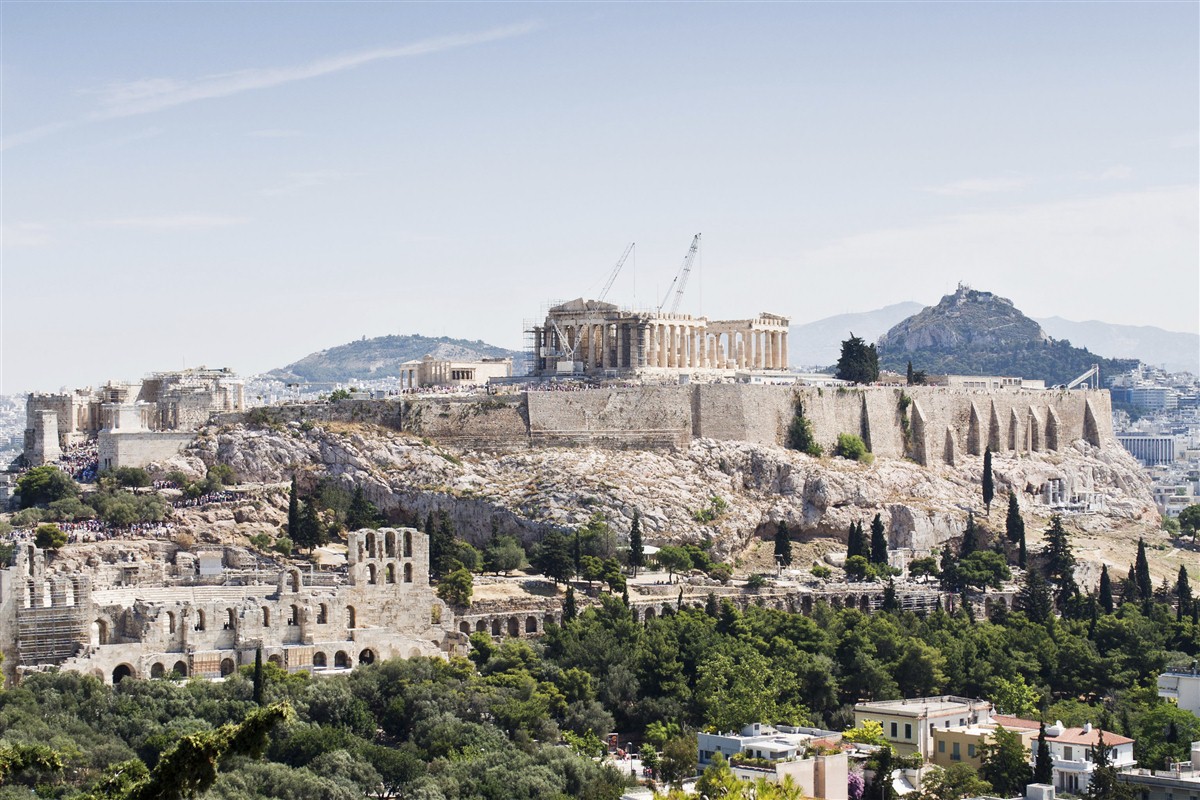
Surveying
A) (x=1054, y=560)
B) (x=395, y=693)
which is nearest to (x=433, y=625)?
(x=395, y=693)

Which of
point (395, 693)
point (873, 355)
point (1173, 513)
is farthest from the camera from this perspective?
point (1173, 513)

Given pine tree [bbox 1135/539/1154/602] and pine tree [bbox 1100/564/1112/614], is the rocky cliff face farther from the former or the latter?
Answer: pine tree [bbox 1100/564/1112/614]

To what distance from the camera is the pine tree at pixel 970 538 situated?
301 ft

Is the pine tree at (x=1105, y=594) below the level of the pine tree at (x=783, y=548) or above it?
below

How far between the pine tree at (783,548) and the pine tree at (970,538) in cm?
721

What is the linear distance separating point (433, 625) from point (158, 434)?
21.0m

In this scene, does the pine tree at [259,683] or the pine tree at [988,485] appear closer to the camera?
the pine tree at [259,683]

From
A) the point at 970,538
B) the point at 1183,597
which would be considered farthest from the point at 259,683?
the point at 1183,597

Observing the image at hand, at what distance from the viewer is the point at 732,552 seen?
8869 cm

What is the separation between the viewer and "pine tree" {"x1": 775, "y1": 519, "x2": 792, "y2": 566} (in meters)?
89.2

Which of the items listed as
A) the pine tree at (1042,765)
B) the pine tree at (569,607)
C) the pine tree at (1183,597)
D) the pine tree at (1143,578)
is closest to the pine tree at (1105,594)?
the pine tree at (1143,578)

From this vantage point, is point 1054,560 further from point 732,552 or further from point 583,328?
point 583,328

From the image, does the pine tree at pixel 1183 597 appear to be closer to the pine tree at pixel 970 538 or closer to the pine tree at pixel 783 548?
the pine tree at pixel 970 538

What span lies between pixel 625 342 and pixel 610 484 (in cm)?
1350
